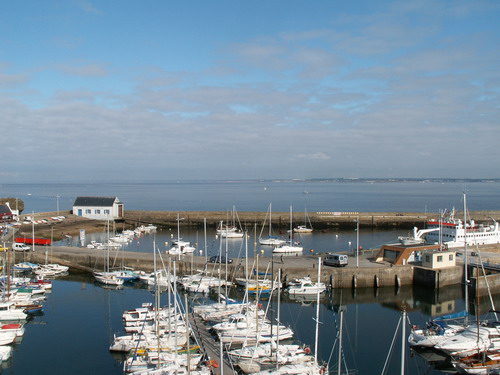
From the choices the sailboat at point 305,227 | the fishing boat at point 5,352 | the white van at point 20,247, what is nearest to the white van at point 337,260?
the fishing boat at point 5,352

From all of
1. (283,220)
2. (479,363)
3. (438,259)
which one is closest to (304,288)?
(438,259)

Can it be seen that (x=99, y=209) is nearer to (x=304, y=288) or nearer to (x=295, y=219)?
(x=295, y=219)

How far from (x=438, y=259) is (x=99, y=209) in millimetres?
54243

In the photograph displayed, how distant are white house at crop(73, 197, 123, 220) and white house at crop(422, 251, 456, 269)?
51.4 m

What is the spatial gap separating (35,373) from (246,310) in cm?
1043

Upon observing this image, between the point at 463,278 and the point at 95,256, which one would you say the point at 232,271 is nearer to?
the point at 95,256

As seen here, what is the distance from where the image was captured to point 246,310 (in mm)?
25344

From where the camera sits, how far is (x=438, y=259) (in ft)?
117

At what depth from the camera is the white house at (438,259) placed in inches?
1395

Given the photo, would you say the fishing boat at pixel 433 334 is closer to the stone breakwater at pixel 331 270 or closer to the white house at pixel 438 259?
the stone breakwater at pixel 331 270

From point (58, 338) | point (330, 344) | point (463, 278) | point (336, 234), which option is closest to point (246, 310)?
point (330, 344)

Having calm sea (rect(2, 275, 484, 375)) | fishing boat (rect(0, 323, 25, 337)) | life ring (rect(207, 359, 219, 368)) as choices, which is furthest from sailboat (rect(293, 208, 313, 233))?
life ring (rect(207, 359, 219, 368))

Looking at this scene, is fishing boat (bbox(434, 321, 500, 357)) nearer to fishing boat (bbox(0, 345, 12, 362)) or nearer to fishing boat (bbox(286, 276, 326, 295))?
fishing boat (bbox(286, 276, 326, 295))

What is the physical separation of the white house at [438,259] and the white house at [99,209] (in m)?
51.4
